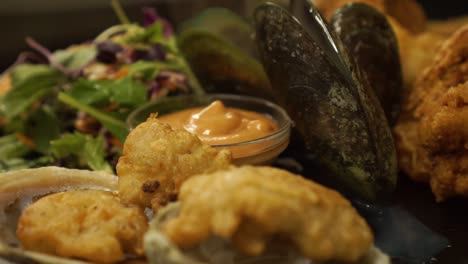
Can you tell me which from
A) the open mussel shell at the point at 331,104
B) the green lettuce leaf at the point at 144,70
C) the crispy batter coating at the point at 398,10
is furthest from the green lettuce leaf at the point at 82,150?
the crispy batter coating at the point at 398,10

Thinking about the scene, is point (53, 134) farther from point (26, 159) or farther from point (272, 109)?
point (272, 109)

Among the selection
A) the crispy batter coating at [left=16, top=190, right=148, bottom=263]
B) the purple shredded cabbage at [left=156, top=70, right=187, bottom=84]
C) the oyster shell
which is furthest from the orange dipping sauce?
the purple shredded cabbage at [left=156, top=70, right=187, bottom=84]

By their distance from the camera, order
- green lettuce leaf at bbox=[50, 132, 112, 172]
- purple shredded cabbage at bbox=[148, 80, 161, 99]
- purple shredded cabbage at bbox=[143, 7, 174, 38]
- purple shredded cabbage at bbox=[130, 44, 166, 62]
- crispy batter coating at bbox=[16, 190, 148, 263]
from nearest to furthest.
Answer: crispy batter coating at bbox=[16, 190, 148, 263]
green lettuce leaf at bbox=[50, 132, 112, 172]
purple shredded cabbage at bbox=[148, 80, 161, 99]
purple shredded cabbage at bbox=[130, 44, 166, 62]
purple shredded cabbage at bbox=[143, 7, 174, 38]

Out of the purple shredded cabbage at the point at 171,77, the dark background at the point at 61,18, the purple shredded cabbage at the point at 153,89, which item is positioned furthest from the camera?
the dark background at the point at 61,18

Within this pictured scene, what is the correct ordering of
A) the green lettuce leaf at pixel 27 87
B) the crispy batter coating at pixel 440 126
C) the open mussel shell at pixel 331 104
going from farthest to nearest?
the green lettuce leaf at pixel 27 87 < the crispy batter coating at pixel 440 126 < the open mussel shell at pixel 331 104

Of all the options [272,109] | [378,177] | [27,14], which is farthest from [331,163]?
[27,14]

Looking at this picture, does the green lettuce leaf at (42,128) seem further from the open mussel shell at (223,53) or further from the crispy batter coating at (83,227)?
the crispy batter coating at (83,227)

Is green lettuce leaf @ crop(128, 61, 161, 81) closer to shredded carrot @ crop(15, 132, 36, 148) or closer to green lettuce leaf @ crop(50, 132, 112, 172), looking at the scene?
green lettuce leaf @ crop(50, 132, 112, 172)
